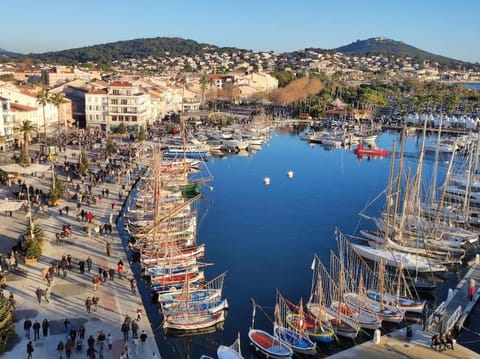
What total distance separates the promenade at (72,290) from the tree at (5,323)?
355mm

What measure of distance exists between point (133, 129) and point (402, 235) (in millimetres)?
50779

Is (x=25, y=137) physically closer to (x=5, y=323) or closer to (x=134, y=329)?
(x=5, y=323)

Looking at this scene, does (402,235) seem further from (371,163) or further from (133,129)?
(133,129)

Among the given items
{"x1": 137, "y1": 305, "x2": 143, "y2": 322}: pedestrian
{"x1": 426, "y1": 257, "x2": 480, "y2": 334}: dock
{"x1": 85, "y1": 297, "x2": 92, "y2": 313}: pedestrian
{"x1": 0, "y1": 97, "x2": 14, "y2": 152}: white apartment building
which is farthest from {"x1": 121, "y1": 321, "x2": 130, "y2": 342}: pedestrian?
{"x1": 0, "y1": 97, "x2": 14, "y2": 152}: white apartment building

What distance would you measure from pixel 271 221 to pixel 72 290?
1877 centimetres

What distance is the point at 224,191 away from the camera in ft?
163

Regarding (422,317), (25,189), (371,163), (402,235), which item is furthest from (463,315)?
(371,163)

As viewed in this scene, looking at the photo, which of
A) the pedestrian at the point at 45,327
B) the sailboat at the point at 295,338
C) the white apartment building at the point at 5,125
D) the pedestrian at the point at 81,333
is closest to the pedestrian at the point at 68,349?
the pedestrian at the point at 81,333

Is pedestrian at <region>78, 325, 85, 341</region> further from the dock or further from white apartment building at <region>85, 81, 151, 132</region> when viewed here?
white apartment building at <region>85, 81, 151, 132</region>

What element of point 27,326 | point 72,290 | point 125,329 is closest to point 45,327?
point 27,326

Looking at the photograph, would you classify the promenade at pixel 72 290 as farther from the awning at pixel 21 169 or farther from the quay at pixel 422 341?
the quay at pixel 422 341

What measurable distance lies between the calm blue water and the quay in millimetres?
4801

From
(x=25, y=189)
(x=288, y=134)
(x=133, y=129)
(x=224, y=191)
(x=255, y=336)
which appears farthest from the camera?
(x=288, y=134)

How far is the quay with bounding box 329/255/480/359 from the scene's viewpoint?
1983 cm
